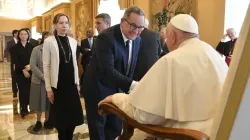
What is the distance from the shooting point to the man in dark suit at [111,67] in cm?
216

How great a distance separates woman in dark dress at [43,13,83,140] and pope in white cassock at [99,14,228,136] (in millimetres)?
1393

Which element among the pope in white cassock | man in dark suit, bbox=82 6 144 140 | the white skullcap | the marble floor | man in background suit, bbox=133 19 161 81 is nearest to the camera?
the pope in white cassock

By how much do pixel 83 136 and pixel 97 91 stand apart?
6.03 feet

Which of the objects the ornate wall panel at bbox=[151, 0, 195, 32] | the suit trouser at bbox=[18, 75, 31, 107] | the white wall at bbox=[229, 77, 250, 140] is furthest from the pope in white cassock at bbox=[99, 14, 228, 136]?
the ornate wall panel at bbox=[151, 0, 195, 32]

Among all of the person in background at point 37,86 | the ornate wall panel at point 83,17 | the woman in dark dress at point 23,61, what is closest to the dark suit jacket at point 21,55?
the woman in dark dress at point 23,61

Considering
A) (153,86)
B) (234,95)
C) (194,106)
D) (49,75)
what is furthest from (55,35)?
(234,95)

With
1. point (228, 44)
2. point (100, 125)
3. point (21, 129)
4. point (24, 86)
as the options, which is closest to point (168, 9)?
point (228, 44)

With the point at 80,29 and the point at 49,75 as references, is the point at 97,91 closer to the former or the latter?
the point at 49,75

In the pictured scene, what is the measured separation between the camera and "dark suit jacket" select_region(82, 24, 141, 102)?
218 centimetres

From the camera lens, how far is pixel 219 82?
1.58 meters

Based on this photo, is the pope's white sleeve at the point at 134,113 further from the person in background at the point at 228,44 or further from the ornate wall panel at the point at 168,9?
the ornate wall panel at the point at 168,9

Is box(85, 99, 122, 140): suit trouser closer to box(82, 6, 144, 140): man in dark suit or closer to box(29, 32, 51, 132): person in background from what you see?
box(82, 6, 144, 140): man in dark suit

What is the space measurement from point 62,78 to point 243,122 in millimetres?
2355

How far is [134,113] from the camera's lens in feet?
5.49
